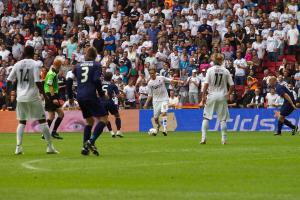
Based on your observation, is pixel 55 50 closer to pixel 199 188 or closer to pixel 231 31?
pixel 231 31

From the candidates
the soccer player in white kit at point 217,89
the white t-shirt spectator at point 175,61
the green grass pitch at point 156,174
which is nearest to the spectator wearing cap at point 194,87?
the white t-shirt spectator at point 175,61

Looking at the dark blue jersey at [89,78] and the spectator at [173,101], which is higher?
the dark blue jersey at [89,78]

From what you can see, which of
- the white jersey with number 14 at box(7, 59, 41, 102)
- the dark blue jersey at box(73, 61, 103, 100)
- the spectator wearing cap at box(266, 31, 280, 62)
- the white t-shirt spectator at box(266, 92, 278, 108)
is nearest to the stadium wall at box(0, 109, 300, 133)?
the white t-shirt spectator at box(266, 92, 278, 108)

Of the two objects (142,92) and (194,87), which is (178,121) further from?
(142,92)

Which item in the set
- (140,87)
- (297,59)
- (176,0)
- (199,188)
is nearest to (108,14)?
(176,0)

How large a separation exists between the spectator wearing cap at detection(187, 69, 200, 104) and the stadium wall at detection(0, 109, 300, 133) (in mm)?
1590

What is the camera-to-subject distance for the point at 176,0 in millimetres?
45562

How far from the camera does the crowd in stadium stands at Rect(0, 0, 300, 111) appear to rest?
40344 millimetres

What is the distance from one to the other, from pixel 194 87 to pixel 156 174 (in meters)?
24.7

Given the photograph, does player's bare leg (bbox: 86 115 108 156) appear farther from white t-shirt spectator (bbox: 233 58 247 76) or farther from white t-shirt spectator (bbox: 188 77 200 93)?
white t-shirt spectator (bbox: 233 58 247 76)

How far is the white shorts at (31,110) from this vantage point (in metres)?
20.9

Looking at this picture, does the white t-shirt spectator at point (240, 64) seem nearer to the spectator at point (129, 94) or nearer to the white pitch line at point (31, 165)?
the spectator at point (129, 94)

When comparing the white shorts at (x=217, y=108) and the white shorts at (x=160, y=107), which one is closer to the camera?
the white shorts at (x=217, y=108)

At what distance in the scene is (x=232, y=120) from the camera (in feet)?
126
